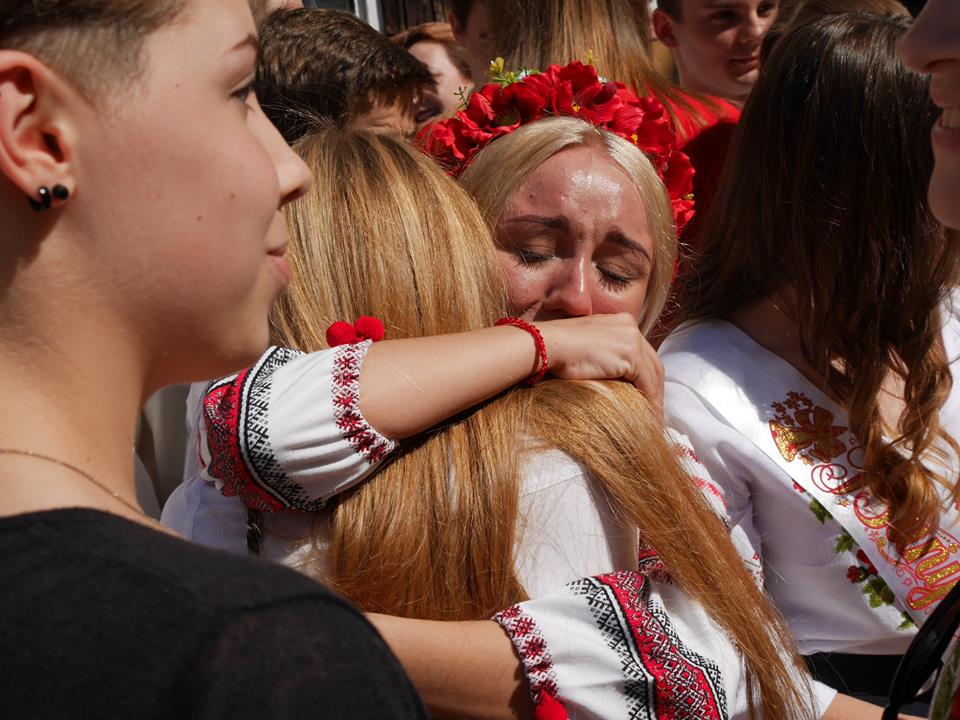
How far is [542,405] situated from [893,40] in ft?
3.71

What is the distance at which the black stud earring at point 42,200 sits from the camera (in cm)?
80

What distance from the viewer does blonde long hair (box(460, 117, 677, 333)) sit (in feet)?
6.21

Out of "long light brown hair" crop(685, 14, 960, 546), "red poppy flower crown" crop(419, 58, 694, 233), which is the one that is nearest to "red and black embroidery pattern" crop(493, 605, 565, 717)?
"long light brown hair" crop(685, 14, 960, 546)

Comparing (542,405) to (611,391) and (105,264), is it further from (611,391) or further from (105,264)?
(105,264)

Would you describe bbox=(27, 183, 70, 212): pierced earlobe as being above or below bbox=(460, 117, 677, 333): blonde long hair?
above

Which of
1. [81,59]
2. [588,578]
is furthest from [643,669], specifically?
[81,59]

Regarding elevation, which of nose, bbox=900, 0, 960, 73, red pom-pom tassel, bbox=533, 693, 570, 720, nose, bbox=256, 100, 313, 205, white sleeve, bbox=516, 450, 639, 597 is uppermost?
nose, bbox=256, 100, 313, 205

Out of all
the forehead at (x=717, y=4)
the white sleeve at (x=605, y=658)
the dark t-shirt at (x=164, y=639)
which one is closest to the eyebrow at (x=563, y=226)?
the white sleeve at (x=605, y=658)

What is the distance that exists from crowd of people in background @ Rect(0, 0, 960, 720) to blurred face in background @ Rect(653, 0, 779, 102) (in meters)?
0.47

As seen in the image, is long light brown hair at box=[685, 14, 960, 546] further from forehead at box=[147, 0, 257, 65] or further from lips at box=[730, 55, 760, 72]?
forehead at box=[147, 0, 257, 65]

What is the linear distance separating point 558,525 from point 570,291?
50 centimetres

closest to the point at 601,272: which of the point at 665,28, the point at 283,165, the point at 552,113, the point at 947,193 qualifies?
the point at 552,113

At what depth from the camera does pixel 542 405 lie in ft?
4.93

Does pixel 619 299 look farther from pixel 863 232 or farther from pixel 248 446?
pixel 248 446
